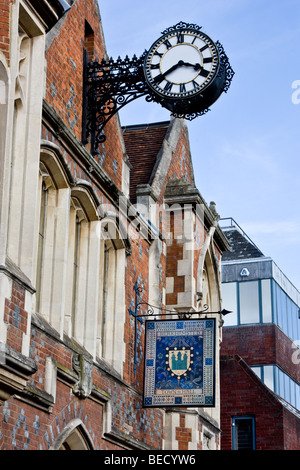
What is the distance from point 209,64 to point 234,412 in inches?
670

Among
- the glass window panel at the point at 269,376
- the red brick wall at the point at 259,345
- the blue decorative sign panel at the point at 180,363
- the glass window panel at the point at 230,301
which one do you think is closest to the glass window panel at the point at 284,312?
the red brick wall at the point at 259,345

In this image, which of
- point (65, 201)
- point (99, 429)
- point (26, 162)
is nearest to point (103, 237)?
point (65, 201)

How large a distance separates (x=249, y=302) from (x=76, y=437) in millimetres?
24911

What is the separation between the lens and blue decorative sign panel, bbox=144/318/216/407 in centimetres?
1526

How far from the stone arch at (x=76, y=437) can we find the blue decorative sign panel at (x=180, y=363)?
5.77 feet

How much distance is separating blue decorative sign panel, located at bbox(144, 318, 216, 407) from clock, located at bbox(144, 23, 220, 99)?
12.4 ft

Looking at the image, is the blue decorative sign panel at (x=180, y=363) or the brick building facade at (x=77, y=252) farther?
the blue decorative sign panel at (x=180, y=363)

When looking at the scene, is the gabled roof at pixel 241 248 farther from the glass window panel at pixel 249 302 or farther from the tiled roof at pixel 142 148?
the tiled roof at pixel 142 148

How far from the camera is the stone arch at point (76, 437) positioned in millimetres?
13374

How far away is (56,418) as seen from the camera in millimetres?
12977

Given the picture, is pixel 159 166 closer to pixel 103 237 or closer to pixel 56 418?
pixel 103 237

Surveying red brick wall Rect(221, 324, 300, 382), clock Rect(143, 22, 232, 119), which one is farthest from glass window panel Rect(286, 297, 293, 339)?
clock Rect(143, 22, 232, 119)

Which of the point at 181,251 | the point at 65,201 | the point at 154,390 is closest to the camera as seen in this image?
the point at 65,201
